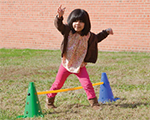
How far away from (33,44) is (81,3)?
3.23 metres

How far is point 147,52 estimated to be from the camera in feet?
35.8

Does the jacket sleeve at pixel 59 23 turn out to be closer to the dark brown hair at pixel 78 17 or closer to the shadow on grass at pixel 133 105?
the dark brown hair at pixel 78 17

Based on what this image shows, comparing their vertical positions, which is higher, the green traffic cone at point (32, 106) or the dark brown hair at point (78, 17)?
the dark brown hair at point (78, 17)

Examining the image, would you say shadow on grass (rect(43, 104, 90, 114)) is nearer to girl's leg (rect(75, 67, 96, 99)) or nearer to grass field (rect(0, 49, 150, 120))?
Answer: grass field (rect(0, 49, 150, 120))

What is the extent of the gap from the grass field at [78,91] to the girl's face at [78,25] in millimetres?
1181

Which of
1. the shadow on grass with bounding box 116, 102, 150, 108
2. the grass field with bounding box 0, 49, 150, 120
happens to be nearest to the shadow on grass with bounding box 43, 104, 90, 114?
the grass field with bounding box 0, 49, 150, 120

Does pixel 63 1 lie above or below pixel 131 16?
above

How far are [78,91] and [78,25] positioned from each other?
177 centimetres

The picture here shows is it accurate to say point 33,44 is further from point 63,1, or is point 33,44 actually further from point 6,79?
point 6,79

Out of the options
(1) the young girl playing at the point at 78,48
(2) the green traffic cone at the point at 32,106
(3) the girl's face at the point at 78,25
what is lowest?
(2) the green traffic cone at the point at 32,106

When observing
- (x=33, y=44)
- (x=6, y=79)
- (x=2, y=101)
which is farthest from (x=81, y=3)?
(x=2, y=101)

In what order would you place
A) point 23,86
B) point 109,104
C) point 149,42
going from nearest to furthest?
point 109,104 → point 23,86 → point 149,42

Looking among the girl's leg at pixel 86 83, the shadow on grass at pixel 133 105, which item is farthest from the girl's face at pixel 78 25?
the shadow on grass at pixel 133 105

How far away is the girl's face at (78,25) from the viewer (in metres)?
3.55
